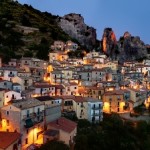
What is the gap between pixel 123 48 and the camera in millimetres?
121875

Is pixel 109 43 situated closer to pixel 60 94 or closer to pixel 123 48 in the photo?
pixel 123 48

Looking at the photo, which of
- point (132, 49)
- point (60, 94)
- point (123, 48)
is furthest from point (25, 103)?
Result: point (132, 49)

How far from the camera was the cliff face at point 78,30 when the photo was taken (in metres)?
117

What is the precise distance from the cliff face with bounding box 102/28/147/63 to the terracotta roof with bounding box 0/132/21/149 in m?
81.7

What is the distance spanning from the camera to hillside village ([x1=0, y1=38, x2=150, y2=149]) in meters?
42.8

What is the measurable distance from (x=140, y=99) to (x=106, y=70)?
12714 millimetres

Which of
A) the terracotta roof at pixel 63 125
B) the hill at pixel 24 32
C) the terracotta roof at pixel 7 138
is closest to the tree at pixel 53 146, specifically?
the terracotta roof at pixel 7 138

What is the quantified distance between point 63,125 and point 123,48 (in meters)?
79.3

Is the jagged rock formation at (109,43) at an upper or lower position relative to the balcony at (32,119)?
upper

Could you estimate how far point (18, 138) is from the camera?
127 ft

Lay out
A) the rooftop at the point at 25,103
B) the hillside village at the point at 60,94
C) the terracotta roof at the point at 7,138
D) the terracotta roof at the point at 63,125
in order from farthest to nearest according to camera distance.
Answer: the terracotta roof at the point at 63,125 → the hillside village at the point at 60,94 → the rooftop at the point at 25,103 → the terracotta roof at the point at 7,138

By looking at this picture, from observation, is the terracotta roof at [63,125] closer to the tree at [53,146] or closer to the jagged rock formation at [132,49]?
the tree at [53,146]

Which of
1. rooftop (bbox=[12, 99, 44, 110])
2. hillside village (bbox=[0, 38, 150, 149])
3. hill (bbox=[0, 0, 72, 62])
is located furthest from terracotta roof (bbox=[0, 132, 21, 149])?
hill (bbox=[0, 0, 72, 62])

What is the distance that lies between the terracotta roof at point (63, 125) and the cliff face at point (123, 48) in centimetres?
7176
